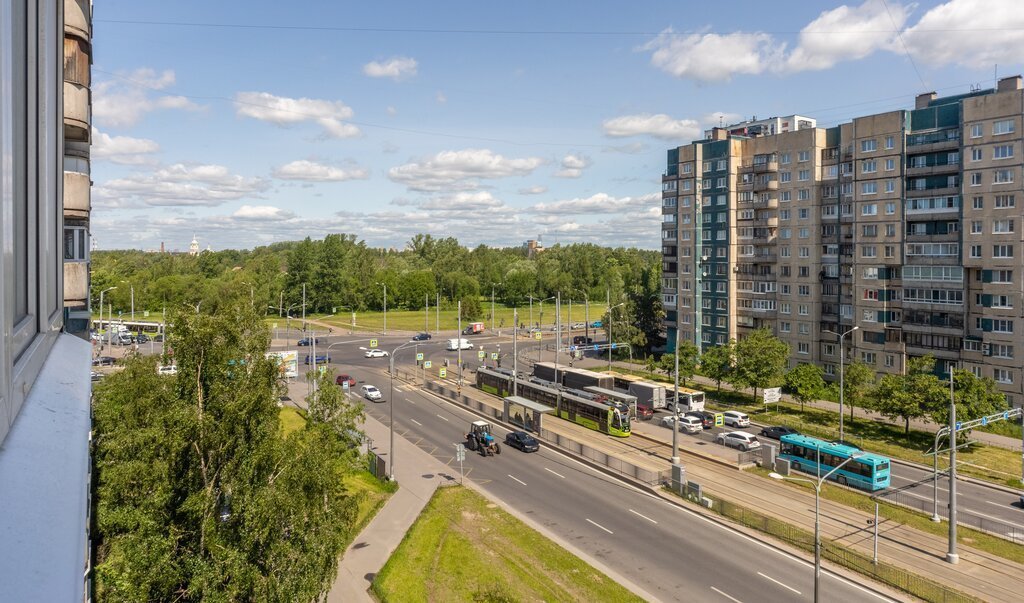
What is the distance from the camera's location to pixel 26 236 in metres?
3.72

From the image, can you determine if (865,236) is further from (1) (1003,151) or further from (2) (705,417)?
(2) (705,417)

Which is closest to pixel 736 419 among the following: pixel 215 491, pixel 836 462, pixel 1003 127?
pixel 836 462

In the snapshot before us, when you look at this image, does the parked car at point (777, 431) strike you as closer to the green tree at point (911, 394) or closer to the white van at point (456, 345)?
the green tree at point (911, 394)

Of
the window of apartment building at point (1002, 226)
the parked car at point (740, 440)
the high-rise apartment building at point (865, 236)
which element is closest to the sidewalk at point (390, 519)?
the parked car at point (740, 440)

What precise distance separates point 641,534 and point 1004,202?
4405 centimetres

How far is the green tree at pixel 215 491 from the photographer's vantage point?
1407cm

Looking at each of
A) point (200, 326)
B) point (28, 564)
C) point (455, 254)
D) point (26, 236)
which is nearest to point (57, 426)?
point (28, 564)

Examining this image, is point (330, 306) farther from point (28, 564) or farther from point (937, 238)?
point (28, 564)

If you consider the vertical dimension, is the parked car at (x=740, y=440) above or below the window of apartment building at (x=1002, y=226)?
below

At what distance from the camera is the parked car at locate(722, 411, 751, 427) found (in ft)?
163

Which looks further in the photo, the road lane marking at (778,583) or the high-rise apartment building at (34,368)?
the road lane marking at (778,583)

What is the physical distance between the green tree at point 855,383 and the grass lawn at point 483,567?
32461mm

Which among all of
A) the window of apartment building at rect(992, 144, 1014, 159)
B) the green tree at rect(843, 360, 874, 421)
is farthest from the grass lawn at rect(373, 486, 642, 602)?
the window of apartment building at rect(992, 144, 1014, 159)

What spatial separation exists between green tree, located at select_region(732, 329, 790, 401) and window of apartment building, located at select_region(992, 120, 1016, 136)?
76.6 ft
